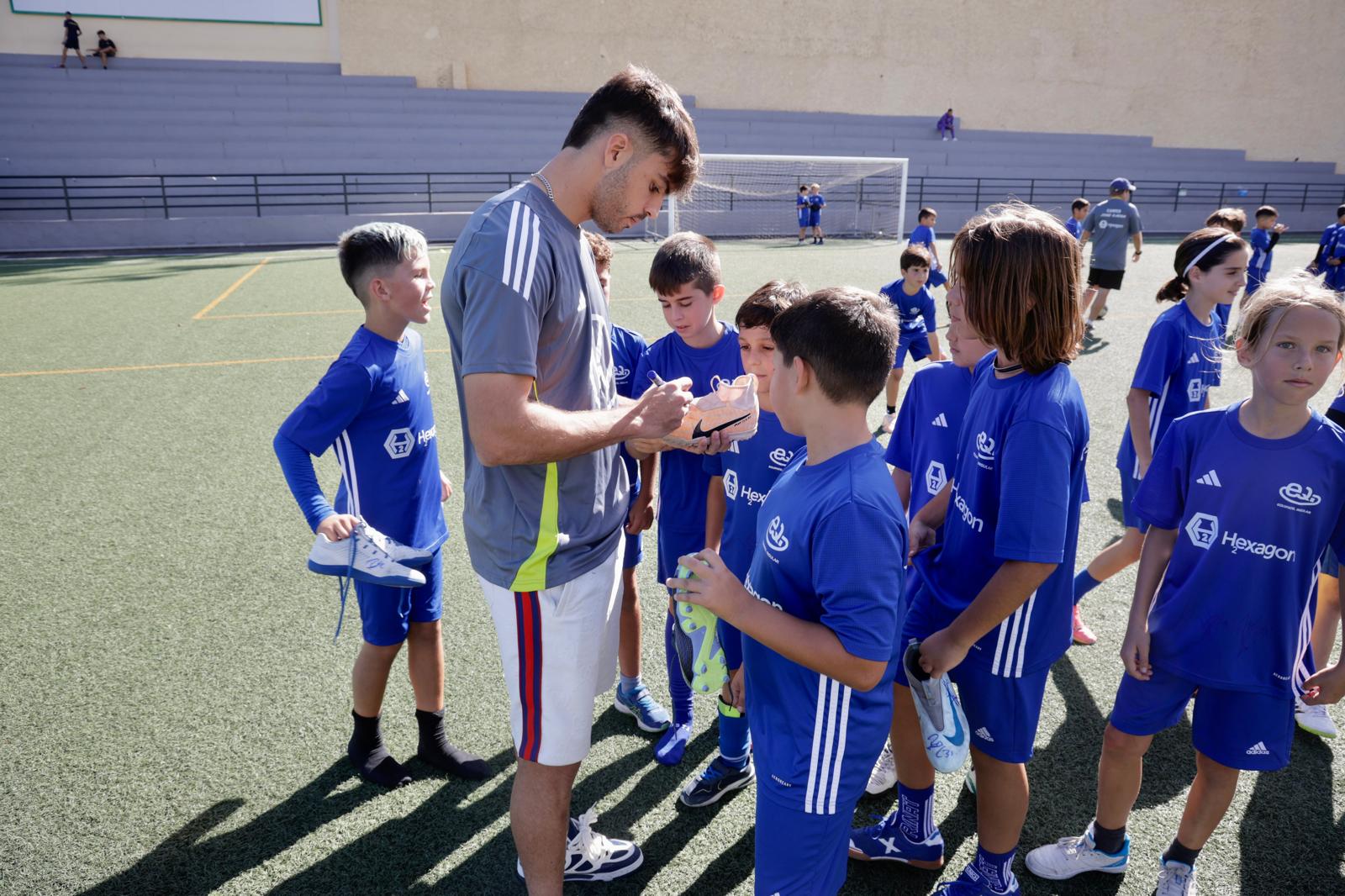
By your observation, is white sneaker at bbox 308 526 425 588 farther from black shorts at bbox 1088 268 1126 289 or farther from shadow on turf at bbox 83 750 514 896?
black shorts at bbox 1088 268 1126 289

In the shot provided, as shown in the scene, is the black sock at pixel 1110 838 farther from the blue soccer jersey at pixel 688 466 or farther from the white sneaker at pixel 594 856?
the blue soccer jersey at pixel 688 466

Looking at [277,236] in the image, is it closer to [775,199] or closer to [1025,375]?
[775,199]

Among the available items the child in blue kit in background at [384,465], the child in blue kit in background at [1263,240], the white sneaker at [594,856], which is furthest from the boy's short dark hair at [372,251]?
the child in blue kit in background at [1263,240]

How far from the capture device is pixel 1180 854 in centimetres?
243

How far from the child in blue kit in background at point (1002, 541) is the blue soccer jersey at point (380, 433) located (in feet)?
5.42

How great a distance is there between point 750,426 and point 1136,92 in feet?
126

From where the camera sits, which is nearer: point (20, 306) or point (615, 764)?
→ point (615, 764)

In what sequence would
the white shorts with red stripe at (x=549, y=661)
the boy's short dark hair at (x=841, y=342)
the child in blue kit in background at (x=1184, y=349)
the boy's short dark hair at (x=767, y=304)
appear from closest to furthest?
the boy's short dark hair at (x=841, y=342)
the white shorts with red stripe at (x=549, y=661)
the boy's short dark hair at (x=767, y=304)
the child in blue kit in background at (x=1184, y=349)

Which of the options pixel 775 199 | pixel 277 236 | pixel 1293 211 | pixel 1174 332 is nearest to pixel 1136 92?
pixel 1293 211

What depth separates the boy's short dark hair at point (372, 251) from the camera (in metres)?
2.73

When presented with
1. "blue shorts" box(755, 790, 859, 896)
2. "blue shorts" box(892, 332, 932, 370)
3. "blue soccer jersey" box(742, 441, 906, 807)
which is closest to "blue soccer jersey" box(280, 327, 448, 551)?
"blue soccer jersey" box(742, 441, 906, 807)

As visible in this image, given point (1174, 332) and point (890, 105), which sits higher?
point (890, 105)

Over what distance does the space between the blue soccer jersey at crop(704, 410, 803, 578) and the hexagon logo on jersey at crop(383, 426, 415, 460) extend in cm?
107

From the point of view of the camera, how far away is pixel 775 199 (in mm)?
23594
